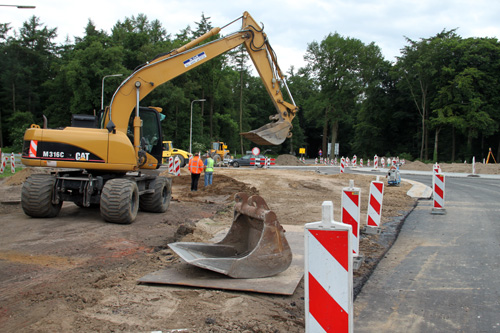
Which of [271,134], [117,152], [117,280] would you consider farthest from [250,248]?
[271,134]

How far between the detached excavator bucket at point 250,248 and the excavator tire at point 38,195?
14.9 ft

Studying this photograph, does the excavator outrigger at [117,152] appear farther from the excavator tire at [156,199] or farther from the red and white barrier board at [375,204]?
the red and white barrier board at [375,204]

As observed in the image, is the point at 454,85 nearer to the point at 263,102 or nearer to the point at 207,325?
the point at 263,102

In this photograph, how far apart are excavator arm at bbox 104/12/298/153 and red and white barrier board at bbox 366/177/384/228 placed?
13.8ft

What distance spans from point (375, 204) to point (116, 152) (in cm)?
547

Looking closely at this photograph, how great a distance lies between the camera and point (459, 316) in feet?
14.6

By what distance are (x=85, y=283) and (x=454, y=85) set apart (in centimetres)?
5549

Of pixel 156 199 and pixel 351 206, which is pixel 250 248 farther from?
pixel 156 199

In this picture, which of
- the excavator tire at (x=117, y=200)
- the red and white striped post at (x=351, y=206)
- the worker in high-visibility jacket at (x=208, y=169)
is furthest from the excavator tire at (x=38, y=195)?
the worker in high-visibility jacket at (x=208, y=169)

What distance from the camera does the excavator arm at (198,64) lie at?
10.1m

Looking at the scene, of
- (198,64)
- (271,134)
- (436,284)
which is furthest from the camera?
(271,134)

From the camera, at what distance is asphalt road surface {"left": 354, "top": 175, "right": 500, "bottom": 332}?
4.30 meters

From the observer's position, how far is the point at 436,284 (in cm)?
553

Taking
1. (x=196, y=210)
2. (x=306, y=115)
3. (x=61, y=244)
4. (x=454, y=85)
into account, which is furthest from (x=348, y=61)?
(x=61, y=244)
